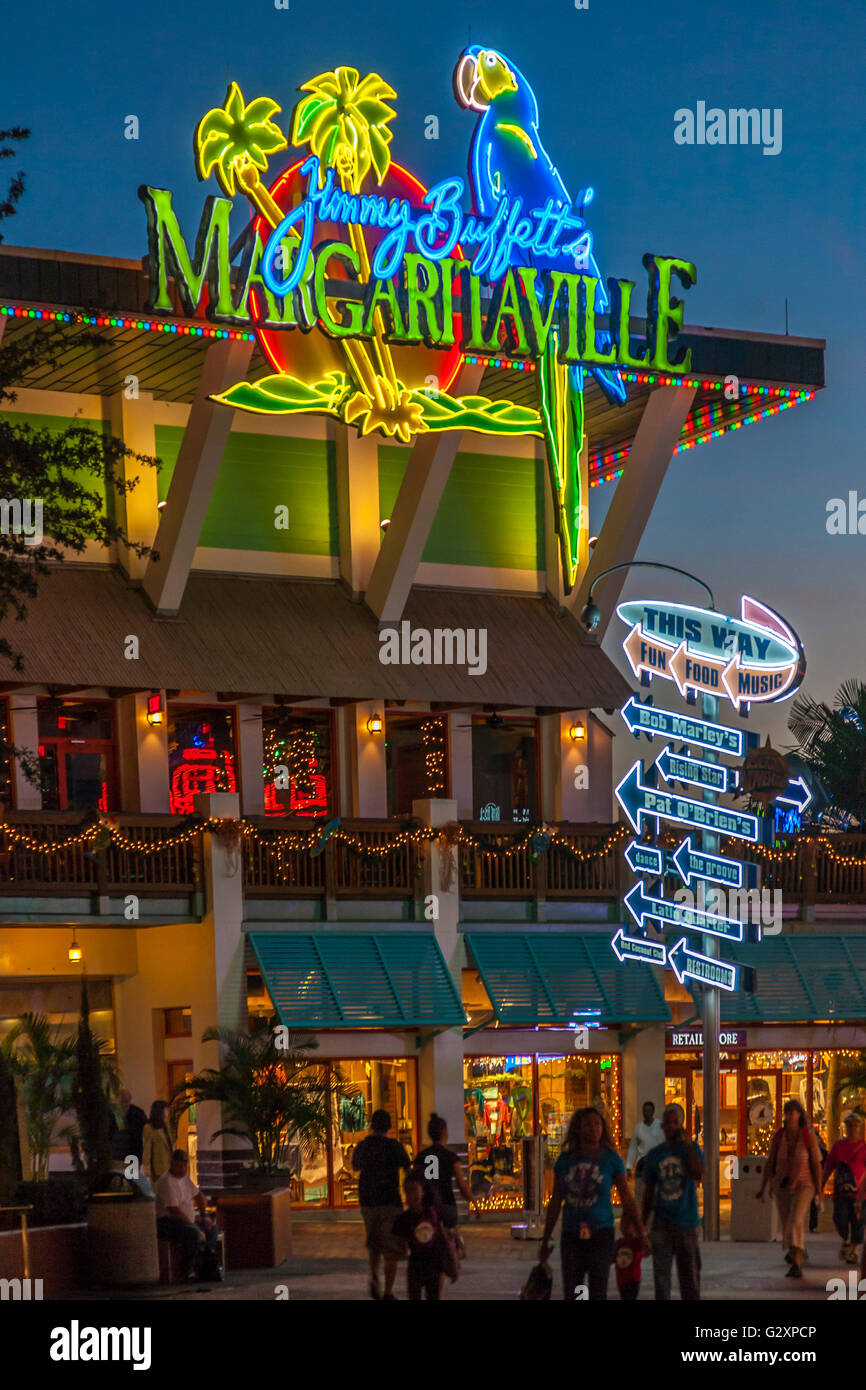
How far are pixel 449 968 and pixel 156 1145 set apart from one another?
8931mm

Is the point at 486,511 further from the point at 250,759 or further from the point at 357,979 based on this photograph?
the point at 357,979

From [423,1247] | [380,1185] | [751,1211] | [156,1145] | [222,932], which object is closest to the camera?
[423,1247]

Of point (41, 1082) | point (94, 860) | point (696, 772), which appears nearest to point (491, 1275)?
point (41, 1082)

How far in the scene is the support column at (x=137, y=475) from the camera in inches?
1373

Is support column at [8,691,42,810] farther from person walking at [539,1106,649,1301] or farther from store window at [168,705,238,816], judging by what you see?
person walking at [539,1106,649,1301]

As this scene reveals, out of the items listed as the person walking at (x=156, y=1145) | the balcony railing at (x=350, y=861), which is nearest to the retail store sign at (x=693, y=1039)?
the balcony railing at (x=350, y=861)

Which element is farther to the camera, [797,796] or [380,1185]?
[797,796]

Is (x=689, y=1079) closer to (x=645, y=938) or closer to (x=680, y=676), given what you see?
(x=645, y=938)

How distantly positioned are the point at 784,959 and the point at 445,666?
7.34 meters

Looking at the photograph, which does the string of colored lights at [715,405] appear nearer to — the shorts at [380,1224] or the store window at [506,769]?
the store window at [506,769]

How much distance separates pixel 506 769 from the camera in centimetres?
3853

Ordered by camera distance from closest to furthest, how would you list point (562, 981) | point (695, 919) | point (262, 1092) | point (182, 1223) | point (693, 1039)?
point (182, 1223)
point (262, 1092)
point (695, 919)
point (562, 981)
point (693, 1039)

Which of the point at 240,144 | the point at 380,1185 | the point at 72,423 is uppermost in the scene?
the point at 240,144

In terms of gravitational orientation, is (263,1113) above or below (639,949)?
below
